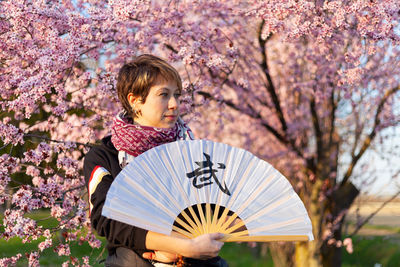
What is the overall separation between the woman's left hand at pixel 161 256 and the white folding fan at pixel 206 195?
0.38 ft

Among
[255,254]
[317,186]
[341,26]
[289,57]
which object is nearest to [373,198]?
[317,186]

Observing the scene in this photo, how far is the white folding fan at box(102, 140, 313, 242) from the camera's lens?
179 cm

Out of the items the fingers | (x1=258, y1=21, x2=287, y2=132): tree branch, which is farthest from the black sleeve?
(x1=258, y1=21, x2=287, y2=132): tree branch

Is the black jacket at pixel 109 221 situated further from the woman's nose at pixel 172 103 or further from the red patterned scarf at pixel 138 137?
the woman's nose at pixel 172 103

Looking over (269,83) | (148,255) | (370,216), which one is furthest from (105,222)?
(370,216)

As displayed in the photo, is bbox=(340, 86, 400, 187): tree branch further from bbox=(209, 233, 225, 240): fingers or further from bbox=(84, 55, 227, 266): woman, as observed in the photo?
bbox=(209, 233, 225, 240): fingers

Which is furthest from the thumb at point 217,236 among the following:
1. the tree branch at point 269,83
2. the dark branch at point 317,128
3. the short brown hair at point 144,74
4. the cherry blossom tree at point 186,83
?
the dark branch at point 317,128

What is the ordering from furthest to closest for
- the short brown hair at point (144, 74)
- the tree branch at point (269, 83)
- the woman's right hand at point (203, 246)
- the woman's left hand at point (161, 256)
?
1. the tree branch at point (269, 83)
2. the short brown hair at point (144, 74)
3. the woman's left hand at point (161, 256)
4. the woman's right hand at point (203, 246)

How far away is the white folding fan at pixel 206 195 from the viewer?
1.79 m

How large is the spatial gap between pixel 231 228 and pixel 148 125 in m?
0.57

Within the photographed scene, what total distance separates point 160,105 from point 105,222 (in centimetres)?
52

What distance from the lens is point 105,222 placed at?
1.82 m

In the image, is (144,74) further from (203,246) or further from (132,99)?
(203,246)

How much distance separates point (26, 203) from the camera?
3928 millimetres
